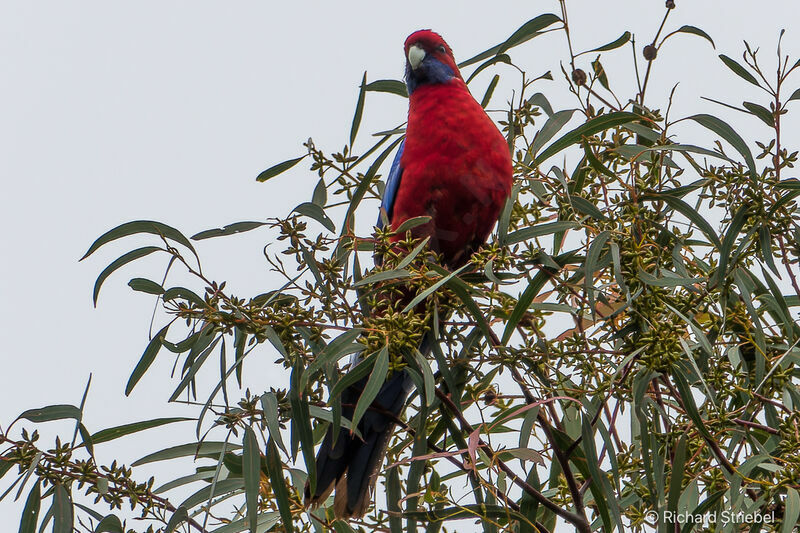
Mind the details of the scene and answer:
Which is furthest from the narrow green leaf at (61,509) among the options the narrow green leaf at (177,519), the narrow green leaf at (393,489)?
the narrow green leaf at (393,489)

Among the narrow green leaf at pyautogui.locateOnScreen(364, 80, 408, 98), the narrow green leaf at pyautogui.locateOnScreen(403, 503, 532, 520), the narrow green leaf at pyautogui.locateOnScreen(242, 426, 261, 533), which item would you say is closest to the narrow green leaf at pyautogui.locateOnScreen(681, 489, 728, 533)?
the narrow green leaf at pyautogui.locateOnScreen(403, 503, 532, 520)

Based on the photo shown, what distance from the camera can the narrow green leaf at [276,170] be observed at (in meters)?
1.88

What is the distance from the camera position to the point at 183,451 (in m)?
1.77

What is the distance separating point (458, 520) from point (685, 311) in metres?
0.65

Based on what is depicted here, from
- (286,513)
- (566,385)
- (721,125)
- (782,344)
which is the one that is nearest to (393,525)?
(286,513)

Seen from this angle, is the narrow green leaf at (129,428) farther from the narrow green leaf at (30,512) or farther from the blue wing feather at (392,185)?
the blue wing feather at (392,185)

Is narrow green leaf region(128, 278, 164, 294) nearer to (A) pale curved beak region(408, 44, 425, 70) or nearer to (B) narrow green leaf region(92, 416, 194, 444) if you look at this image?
(B) narrow green leaf region(92, 416, 194, 444)

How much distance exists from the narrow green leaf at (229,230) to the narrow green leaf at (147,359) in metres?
0.20

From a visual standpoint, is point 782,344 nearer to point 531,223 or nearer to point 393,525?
point 531,223

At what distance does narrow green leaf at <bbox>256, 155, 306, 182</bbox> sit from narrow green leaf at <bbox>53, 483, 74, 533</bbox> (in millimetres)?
772

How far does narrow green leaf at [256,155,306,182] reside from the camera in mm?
1881

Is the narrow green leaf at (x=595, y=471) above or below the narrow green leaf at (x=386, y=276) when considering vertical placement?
below

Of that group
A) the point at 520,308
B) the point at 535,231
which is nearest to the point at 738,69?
the point at 535,231

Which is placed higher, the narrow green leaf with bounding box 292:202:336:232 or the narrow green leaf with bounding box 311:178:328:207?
the narrow green leaf with bounding box 311:178:328:207
